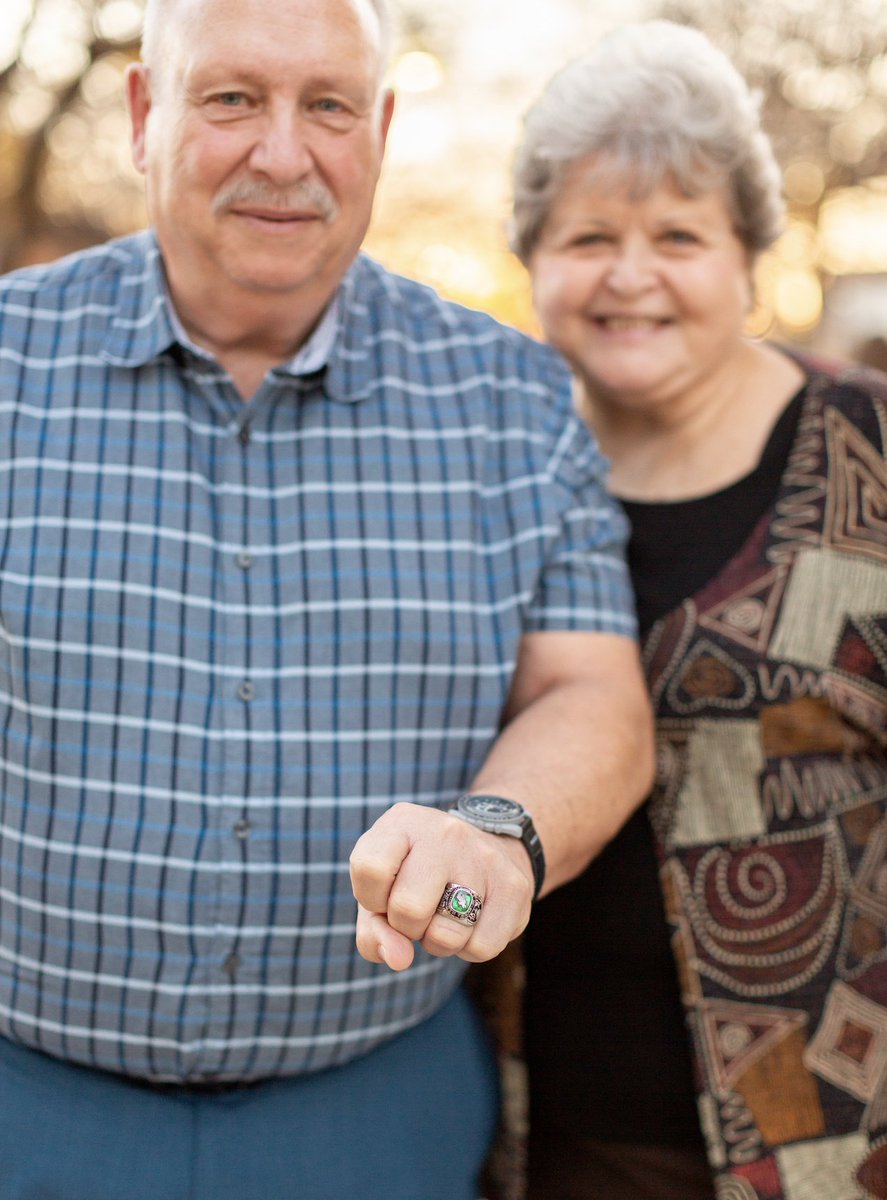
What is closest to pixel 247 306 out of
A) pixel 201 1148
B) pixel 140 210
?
pixel 201 1148

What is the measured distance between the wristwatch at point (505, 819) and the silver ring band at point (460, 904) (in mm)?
150

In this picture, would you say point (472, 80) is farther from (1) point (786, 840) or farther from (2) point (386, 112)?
(1) point (786, 840)

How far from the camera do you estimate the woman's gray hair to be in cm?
234

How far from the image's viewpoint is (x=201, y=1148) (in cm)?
195

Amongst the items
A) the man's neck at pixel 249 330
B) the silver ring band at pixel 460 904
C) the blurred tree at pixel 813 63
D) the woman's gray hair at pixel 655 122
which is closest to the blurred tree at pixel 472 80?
the blurred tree at pixel 813 63

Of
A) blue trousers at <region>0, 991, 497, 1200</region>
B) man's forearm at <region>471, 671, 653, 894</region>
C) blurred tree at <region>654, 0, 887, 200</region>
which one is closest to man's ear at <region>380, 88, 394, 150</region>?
man's forearm at <region>471, 671, 653, 894</region>

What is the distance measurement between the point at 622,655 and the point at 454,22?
10716 mm

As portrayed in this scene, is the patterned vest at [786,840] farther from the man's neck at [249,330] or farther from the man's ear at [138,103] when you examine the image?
the man's ear at [138,103]

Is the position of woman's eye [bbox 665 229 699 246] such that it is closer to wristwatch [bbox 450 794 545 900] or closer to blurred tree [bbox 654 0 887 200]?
wristwatch [bbox 450 794 545 900]

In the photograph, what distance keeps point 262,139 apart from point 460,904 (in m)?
1.17

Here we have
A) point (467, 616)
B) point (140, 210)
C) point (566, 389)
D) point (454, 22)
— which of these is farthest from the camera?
point (140, 210)

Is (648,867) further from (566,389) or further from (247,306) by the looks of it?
(247,306)

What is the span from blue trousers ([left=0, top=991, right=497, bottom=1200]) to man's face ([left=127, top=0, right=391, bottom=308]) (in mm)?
1240

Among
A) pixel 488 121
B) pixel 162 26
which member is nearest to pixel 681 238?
pixel 162 26
